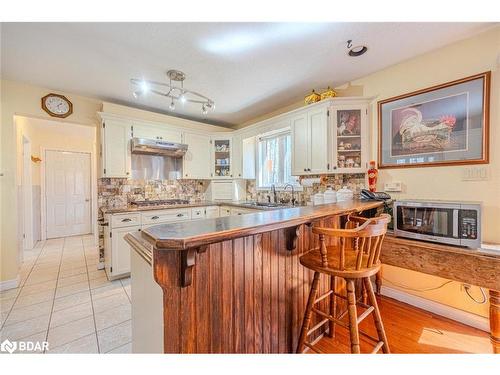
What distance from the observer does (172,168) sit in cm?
372

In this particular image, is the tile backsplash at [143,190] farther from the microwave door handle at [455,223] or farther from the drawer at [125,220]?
the microwave door handle at [455,223]

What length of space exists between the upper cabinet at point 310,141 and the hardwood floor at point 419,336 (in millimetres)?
1590

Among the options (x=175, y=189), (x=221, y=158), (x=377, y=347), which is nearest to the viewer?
(x=377, y=347)

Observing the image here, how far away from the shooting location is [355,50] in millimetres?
1998

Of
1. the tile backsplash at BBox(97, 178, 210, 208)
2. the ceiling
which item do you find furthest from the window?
the tile backsplash at BBox(97, 178, 210, 208)

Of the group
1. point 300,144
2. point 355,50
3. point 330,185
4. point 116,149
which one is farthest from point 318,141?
point 116,149

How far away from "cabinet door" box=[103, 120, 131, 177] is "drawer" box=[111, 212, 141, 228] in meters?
0.66

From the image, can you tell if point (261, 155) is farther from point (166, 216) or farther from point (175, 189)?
point (166, 216)

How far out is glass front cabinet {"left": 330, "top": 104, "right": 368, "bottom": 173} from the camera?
2449 mm

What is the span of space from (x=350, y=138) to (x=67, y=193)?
6457mm

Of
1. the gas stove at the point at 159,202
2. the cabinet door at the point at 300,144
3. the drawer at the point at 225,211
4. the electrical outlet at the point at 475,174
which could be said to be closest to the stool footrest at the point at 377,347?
the electrical outlet at the point at 475,174

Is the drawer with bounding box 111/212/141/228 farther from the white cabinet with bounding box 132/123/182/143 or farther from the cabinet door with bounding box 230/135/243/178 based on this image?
the cabinet door with bounding box 230/135/243/178
